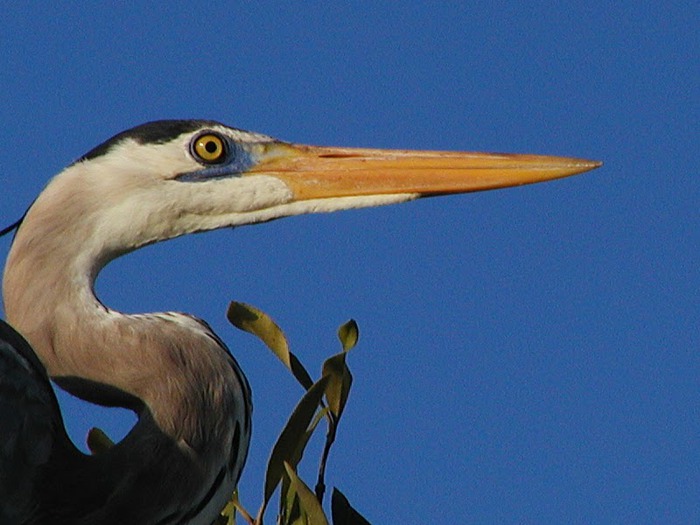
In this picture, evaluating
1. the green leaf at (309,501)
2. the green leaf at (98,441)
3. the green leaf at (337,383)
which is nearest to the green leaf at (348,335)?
the green leaf at (337,383)

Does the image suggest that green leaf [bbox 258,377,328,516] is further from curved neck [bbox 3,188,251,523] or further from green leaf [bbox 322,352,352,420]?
curved neck [bbox 3,188,251,523]

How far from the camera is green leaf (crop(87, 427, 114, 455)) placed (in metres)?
4.16

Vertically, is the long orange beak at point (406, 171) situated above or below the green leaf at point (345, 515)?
above

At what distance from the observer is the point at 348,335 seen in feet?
12.3

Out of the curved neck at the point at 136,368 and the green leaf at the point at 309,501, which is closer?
the green leaf at the point at 309,501

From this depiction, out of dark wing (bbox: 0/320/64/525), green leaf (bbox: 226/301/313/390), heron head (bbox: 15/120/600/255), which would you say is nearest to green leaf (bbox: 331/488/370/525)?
green leaf (bbox: 226/301/313/390)

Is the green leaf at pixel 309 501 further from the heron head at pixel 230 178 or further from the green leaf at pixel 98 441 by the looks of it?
the heron head at pixel 230 178

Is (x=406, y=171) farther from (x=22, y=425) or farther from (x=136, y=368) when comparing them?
(x=22, y=425)

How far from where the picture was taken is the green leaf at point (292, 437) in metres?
3.60

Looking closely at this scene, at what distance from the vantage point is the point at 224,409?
13.2ft

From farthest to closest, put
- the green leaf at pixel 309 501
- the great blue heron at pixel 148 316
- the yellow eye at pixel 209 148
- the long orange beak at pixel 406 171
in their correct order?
the long orange beak at pixel 406 171 → the yellow eye at pixel 209 148 → the great blue heron at pixel 148 316 → the green leaf at pixel 309 501

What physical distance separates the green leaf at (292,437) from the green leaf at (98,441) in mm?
677

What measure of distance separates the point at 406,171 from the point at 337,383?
1.09m

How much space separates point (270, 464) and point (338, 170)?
1267mm
